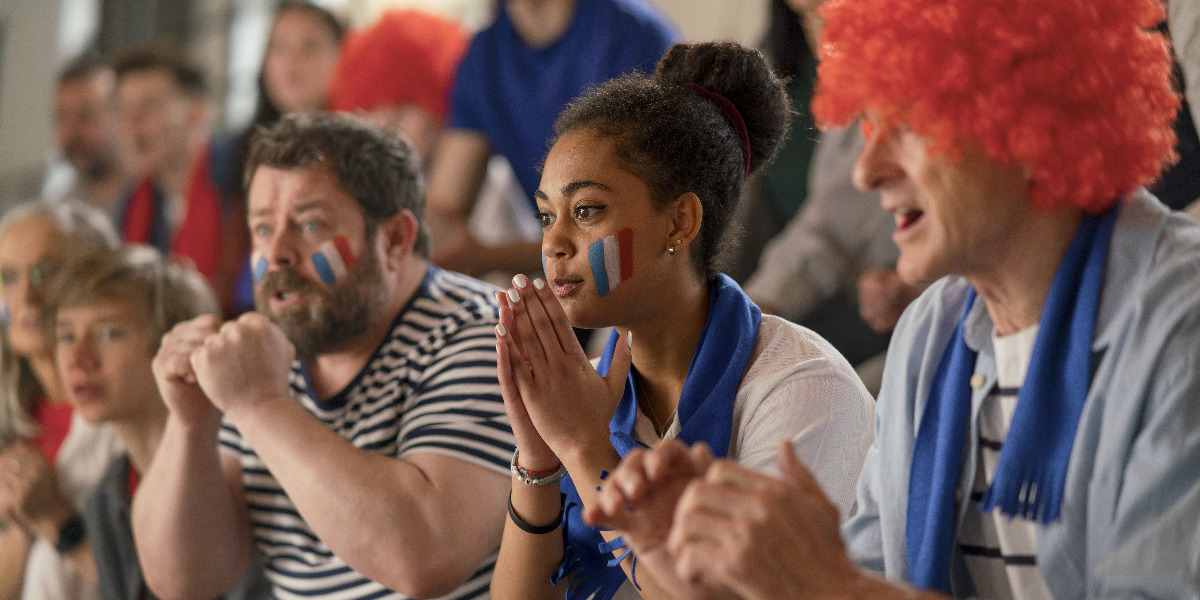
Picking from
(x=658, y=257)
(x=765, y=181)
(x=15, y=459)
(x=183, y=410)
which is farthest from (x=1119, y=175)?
(x=15, y=459)

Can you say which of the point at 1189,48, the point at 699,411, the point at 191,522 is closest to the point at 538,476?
the point at 699,411

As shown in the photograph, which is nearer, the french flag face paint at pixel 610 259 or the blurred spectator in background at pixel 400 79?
the french flag face paint at pixel 610 259

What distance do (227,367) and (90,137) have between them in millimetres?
3482

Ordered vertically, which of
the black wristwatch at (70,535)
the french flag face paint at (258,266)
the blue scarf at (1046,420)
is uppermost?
the blue scarf at (1046,420)

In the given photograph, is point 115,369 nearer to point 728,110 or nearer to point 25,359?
point 25,359

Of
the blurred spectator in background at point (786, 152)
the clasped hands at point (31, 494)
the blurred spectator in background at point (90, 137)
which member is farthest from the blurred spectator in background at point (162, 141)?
the blurred spectator in background at point (786, 152)

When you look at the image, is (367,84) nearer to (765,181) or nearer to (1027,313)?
(765,181)

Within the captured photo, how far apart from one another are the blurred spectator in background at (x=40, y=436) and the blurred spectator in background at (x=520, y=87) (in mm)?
930

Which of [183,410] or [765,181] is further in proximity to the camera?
[765,181]

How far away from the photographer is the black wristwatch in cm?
238

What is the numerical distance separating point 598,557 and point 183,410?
822mm

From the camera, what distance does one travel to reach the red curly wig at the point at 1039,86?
1.18 meters

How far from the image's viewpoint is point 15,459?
250cm

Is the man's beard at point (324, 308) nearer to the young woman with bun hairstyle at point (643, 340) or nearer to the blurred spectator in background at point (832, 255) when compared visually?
the young woman with bun hairstyle at point (643, 340)
